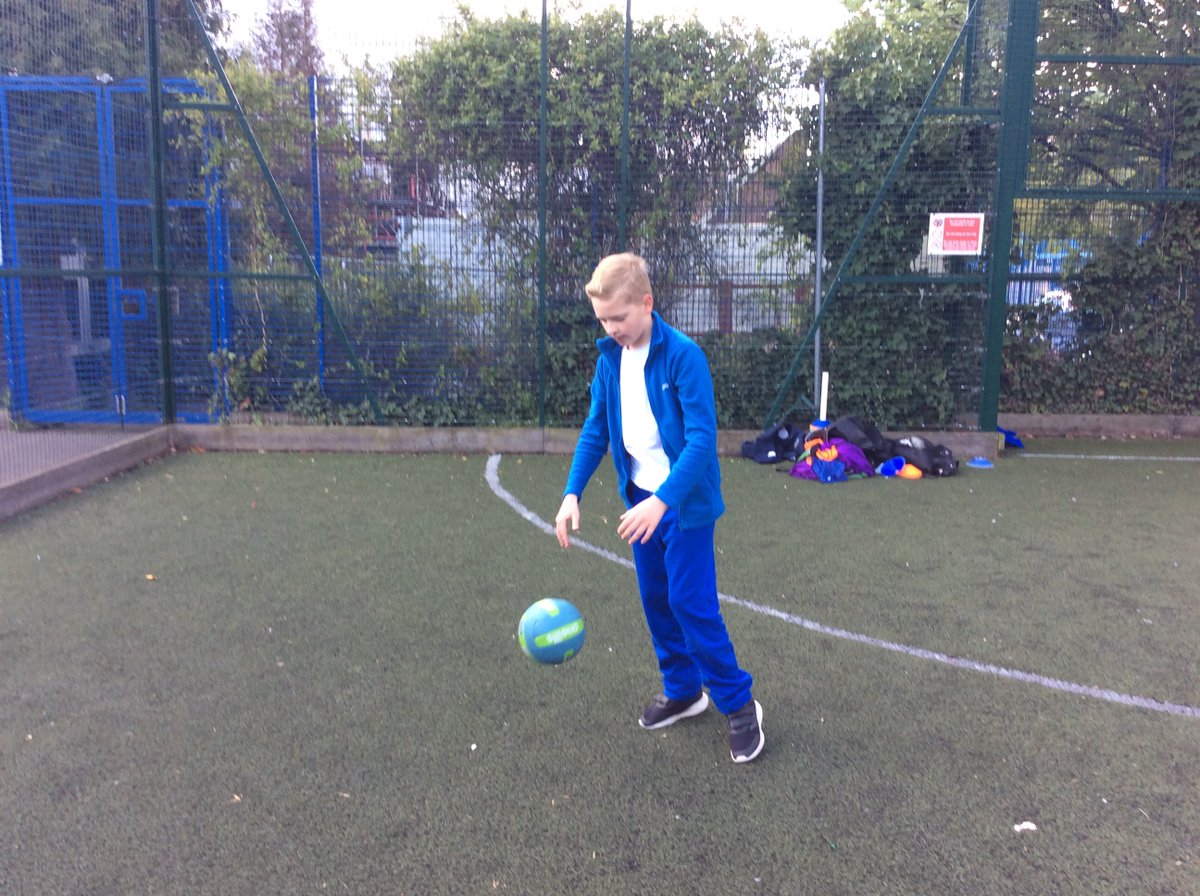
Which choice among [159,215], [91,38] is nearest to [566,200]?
[159,215]

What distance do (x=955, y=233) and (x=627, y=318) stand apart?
6.74 meters

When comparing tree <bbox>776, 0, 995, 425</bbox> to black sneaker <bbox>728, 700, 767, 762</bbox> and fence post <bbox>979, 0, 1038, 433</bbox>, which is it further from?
black sneaker <bbox>728, 700, 767, 762</bbox>

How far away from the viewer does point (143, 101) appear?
29.4 ft

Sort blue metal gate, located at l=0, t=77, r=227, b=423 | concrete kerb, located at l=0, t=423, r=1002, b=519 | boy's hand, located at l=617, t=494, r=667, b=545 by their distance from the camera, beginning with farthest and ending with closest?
1. concrete kerb, located at l=0, t=423, r=1002, b=519
2. blue metal gate, located at l=0, t=77, r=227, b=423
3. boy's hand, located at l=617, t=494, r=667, b=545

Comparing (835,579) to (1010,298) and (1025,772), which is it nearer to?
(1025,772)

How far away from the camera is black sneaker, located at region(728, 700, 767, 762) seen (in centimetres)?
351

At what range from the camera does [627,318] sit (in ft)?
10.8

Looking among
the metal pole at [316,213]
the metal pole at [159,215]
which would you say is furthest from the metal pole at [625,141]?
the metal pole at [159,215]

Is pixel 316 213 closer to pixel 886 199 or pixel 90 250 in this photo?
pixel 90 250

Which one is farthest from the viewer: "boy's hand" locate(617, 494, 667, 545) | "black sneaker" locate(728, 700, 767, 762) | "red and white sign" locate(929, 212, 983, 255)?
"red and white sign" locate(929, 212, 983, 255)

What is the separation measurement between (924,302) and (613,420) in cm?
659

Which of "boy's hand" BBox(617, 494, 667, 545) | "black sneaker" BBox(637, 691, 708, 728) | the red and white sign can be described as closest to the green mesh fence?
the red and white sign

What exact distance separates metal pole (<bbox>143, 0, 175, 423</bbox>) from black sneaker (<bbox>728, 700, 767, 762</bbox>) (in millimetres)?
7318

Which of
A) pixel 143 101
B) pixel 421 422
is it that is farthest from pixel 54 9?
pixel 421 422
